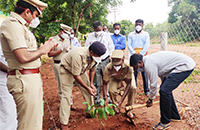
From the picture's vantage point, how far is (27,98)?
1.71 meters

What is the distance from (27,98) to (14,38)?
68 cm

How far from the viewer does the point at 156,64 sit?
2641mm

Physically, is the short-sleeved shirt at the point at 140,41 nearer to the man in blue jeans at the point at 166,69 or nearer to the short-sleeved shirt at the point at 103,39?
the short-sleeved shirt at the point at 103,39

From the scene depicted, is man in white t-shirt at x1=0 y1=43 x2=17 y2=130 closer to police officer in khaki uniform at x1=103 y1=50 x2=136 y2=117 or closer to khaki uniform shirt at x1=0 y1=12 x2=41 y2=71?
khaki uniform shirt at x1=0 y1=12 x2=41 y2=71

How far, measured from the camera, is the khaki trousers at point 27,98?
1664 millimetres

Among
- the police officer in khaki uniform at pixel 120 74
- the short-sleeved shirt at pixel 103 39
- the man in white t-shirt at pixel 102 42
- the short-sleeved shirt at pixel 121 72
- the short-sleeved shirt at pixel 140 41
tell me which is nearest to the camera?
the police officer in khaki uniform at pixel 120 74

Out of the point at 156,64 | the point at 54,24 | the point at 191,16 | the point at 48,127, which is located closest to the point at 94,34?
the point at 156,64

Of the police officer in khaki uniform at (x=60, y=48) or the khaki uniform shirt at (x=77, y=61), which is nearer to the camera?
the khaki uniform shirt at (x=77, y=61)

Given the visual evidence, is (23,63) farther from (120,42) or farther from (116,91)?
(120,42)

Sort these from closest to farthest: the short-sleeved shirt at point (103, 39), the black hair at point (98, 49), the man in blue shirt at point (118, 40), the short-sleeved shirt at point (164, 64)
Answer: the black hair at point (98, 49)
the short-sleeved shirt at point (164, 64)
the short-sleeved shirt at point (103, 39)
the man in blue shirt at point (118, 40)

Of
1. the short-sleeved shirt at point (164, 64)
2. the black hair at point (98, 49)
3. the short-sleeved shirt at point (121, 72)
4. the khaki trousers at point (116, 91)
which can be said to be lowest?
the khaki trousers at point (116, 91)

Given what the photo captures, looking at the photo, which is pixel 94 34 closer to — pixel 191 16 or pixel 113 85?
pixel 113 85

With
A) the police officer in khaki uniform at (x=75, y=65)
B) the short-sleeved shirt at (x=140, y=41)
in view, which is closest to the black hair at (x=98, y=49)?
the police officer in khaki uniform at (x=75, y=65)

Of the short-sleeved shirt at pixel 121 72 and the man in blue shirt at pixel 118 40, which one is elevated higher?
the man in blue shirt at pixel 118 40
